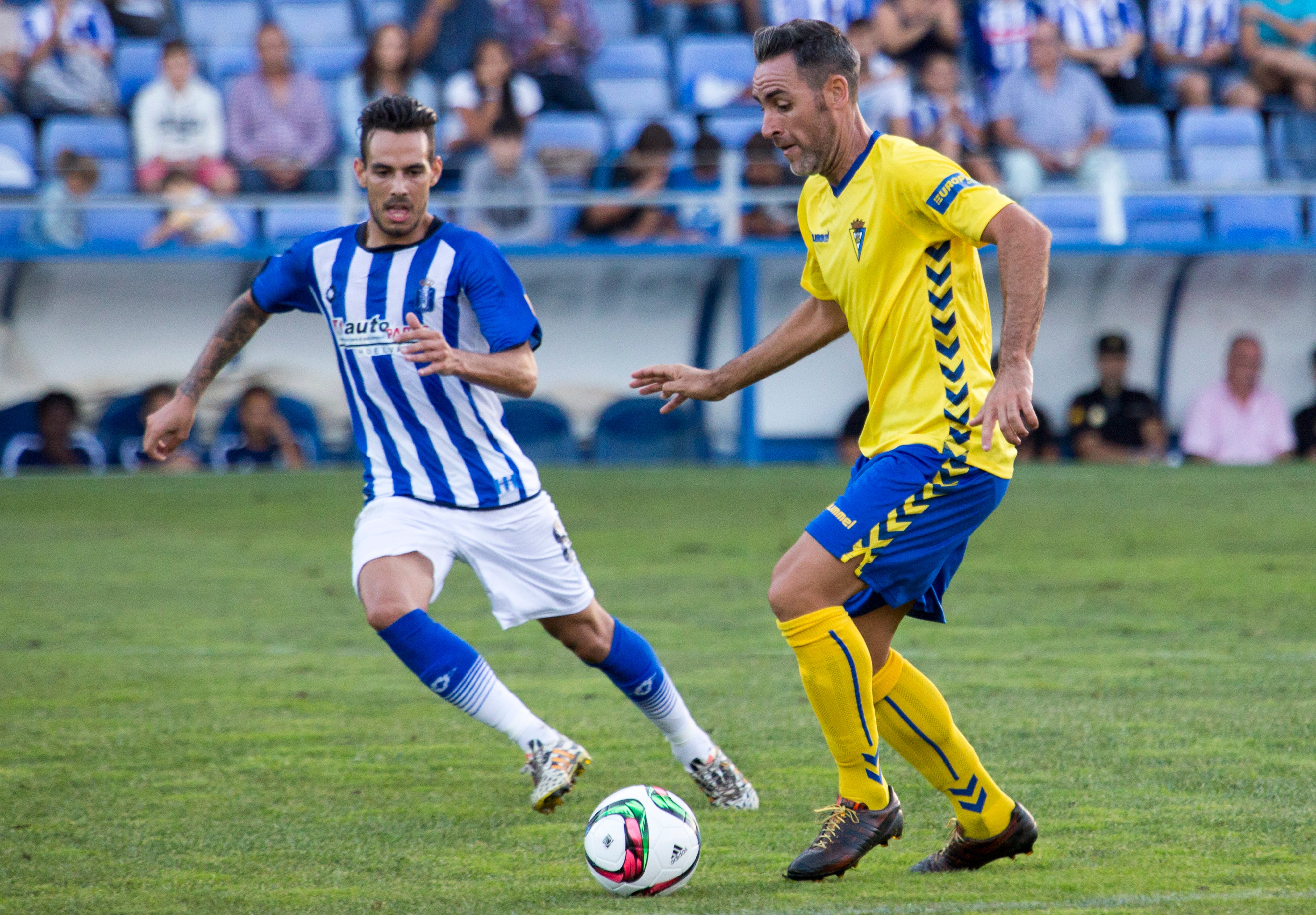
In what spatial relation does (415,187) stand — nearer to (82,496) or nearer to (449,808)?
(449,808)

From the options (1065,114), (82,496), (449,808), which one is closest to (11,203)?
(82,496)

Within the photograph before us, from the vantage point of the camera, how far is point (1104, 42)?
49.8ft

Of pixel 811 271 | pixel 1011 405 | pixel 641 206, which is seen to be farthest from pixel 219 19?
pixel 1011 405

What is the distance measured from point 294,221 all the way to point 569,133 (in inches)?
97.8

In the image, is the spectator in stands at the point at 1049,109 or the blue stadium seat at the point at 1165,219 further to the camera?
the spectator in stands at the point at 1049,109

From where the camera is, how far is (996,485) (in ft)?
11.9

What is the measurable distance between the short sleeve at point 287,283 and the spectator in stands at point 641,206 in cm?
859

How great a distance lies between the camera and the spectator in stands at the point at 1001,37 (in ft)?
48.4

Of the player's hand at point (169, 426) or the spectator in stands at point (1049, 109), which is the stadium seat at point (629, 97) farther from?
the player's hand at point (169, 426)

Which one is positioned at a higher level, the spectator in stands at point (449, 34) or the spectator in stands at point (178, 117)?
the spectator in stands at point (449, 34)

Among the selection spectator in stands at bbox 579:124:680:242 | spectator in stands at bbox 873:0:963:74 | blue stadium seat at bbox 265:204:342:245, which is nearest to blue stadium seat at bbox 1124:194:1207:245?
spectator in stands at bbox 873:0:963:74

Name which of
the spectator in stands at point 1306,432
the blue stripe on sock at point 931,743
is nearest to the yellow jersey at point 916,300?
the blue stripe on sock at point 931,743

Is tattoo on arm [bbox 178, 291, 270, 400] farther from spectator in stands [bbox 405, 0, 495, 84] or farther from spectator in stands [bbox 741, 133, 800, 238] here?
spectator in stands [bbox 405, 0, 495, 84]

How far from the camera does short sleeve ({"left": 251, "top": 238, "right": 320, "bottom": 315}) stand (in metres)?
4.62
